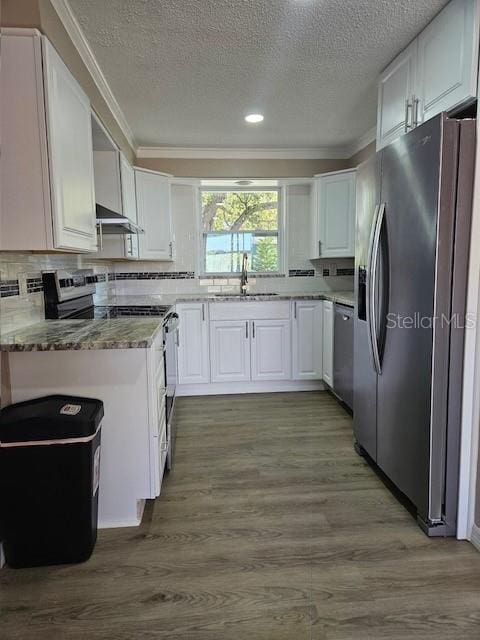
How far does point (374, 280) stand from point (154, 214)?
247 centimetres

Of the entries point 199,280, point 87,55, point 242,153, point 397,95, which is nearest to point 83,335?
point 87,55

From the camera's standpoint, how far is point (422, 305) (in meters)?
1.73

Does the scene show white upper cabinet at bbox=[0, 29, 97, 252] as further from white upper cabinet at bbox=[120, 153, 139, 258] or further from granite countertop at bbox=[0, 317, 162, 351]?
white upper cabinet at bbox=[120, 153, 139, 258]

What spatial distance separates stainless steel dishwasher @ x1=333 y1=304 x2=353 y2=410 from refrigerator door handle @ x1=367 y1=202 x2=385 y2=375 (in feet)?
3.02

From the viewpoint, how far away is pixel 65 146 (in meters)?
1.71

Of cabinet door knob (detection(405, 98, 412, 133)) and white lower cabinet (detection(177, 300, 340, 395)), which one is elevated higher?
cabinet door knob (detection(405, 98, 412, 133))

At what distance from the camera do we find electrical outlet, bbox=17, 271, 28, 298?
6.37 ft

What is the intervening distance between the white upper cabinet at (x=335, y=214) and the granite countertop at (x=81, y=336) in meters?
2.34

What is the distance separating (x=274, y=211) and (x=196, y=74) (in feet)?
6.59

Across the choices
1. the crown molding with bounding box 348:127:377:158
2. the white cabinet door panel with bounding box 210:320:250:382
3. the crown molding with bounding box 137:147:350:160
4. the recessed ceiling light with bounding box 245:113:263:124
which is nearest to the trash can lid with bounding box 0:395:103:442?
the white cabinet door panel with bounding box 210:320:250:382

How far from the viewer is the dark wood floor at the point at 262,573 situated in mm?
1343

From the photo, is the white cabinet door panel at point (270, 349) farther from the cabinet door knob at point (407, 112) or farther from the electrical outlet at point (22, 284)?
the electrical outlet at point (22, 284)

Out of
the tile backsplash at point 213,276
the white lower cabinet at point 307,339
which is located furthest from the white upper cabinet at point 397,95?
the tile backsplash at point 213,276

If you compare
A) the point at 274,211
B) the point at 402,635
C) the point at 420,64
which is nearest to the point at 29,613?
the point at 402,635
